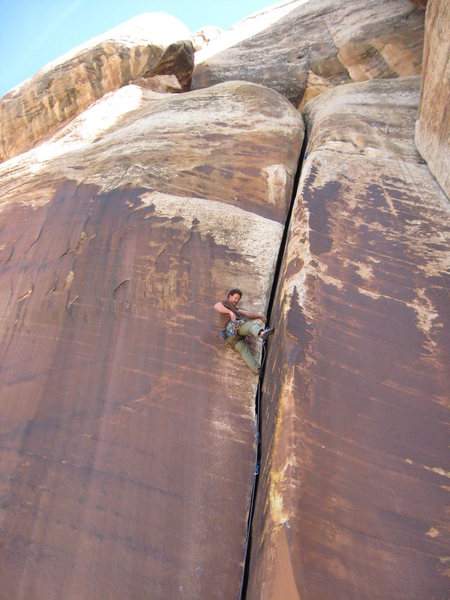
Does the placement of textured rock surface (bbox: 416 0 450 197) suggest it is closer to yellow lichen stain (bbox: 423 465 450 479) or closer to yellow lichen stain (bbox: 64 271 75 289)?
yellow lichen stain (bbox: 423 465 450 479)

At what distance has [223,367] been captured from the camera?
15.5 feet

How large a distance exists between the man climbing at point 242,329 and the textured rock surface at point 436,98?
3.08 meters

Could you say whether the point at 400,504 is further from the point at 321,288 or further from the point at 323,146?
the point at 323,146

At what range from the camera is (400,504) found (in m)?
3.41

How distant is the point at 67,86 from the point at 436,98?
27.4 feet

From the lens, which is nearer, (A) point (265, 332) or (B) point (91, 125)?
(A) point (265, 332)

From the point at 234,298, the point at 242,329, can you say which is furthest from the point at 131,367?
the point at 234,298

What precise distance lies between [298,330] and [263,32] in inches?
525

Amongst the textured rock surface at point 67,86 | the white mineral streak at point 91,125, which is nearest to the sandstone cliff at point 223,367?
the white mineral streak at point 91,125

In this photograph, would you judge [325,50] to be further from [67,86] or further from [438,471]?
[438,471]

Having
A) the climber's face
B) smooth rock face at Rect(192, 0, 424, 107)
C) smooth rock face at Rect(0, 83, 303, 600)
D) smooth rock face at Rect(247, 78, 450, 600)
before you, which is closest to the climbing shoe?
smooth rock face at Rect(247, 78, 450, 600)

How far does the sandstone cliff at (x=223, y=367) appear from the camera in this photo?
3.48 meters

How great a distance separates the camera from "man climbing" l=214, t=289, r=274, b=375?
4.74 metres

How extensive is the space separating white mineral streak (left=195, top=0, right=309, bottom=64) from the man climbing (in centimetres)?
1205
